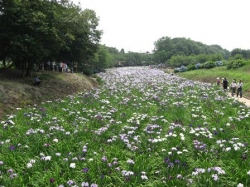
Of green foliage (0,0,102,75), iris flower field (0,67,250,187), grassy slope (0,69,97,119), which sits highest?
green foliage (0,0,102,75)

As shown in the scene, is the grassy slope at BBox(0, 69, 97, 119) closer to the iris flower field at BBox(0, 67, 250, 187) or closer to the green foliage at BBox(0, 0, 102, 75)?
the green foliage at BBox(0, 0, 102, 75)

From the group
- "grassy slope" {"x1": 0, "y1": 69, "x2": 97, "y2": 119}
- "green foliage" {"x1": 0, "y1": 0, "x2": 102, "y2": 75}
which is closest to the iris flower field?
"grassy slope" {"x1": 0, "y1": 69, "x2": 97, "y2": 119}

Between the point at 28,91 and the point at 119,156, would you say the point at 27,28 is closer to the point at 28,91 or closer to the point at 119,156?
the point at 28,91

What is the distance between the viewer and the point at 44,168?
625cm

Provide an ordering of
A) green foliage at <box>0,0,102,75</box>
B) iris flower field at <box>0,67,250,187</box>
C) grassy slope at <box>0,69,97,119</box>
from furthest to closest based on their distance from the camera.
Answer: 1. green foliage at <box>0,0,102,75</box>
2. grassy slope at <box>0,69,97,119</box>
3. iris flower field at <box>0,67,250,187</box>

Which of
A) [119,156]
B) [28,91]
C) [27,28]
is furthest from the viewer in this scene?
[27,28]

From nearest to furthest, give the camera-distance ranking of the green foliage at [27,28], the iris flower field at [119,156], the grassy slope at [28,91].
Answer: the iris flower field at [119,156] → the grassy slope at [28,91] → the green foliage at [27,28]

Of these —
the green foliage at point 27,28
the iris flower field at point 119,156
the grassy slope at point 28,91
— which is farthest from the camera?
the green foliage at point 27,28

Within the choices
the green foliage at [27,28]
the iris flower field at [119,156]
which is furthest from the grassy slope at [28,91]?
the iris flower field at [119,156]

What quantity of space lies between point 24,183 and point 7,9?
11.6 m

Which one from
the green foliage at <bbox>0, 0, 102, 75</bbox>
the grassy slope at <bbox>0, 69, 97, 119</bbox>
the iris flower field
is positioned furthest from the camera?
the green foliage at <bbox>0, 0, 102, 75</bbox>

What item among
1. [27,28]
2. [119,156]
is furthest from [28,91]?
[119,156]

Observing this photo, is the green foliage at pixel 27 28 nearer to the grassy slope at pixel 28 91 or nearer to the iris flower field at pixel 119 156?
the grassy slope at pixel 28 91

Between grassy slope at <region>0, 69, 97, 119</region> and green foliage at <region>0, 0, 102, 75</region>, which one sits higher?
green foliage at <region>0, 0, 102, 75</region>
